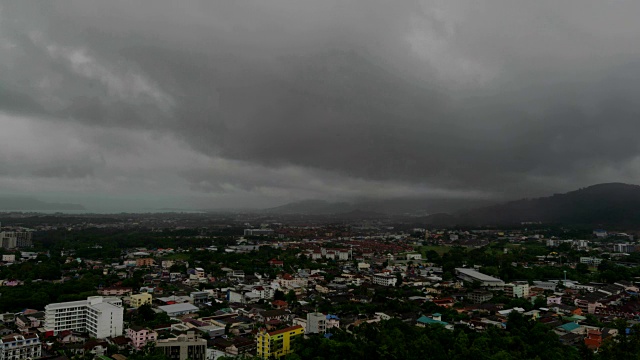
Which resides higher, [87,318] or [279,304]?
[87,318]

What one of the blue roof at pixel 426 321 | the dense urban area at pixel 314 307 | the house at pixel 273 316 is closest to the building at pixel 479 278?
the dense urban area at pixel 314 307

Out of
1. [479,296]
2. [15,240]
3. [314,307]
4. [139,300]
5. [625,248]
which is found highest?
[15,240]

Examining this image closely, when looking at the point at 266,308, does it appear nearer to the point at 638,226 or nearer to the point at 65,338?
the point at 65,338

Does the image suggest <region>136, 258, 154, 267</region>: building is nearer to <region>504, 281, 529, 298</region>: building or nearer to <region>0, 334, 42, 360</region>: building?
<region>0, 334, 42, 360</region>: building

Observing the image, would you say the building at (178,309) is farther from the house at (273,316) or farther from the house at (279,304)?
the house at (279,304)

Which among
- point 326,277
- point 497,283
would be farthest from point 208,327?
point 497,283

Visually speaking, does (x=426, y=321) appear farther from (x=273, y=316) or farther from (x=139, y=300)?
(x=139, y=300)

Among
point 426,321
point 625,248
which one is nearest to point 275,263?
point 426,321

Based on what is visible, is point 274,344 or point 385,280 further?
point 385,280
